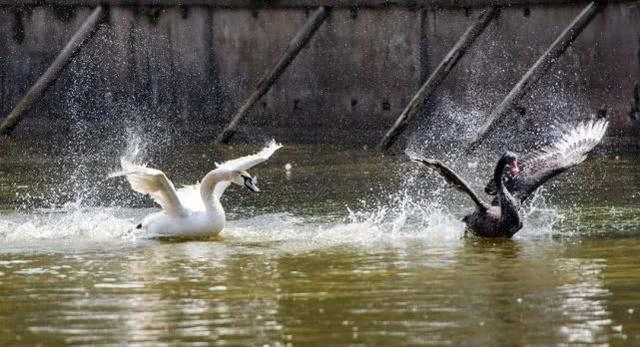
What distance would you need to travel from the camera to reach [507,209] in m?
17.0

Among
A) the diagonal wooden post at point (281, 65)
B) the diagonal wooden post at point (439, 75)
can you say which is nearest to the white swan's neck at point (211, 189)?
the diagonal wooden post at point (439, 75)

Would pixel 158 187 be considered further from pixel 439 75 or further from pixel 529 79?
pixel 439 75

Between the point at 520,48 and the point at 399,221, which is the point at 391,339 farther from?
the point at 520,48

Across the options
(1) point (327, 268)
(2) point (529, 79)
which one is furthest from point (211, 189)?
(2) point (529, 79)

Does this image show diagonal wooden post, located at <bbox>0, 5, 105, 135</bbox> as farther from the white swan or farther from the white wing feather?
the white wing feather

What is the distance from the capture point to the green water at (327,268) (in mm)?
12094

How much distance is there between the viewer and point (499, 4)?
85.3 feet

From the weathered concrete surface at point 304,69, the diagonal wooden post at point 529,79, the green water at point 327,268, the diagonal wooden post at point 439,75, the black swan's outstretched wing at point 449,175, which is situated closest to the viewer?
the green water at point 327,268

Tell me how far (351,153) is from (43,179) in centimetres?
477

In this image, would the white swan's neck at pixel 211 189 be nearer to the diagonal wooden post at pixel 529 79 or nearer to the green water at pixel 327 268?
the green water at pixel 327 268

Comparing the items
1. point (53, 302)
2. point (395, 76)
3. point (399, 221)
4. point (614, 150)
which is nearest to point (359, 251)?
point (399, 221)

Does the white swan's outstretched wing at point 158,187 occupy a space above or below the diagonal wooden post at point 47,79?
below

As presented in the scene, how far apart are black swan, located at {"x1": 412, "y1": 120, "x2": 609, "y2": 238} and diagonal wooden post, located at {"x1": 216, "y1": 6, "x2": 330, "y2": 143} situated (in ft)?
30.6

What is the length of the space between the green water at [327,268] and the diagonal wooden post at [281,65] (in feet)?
16.1
